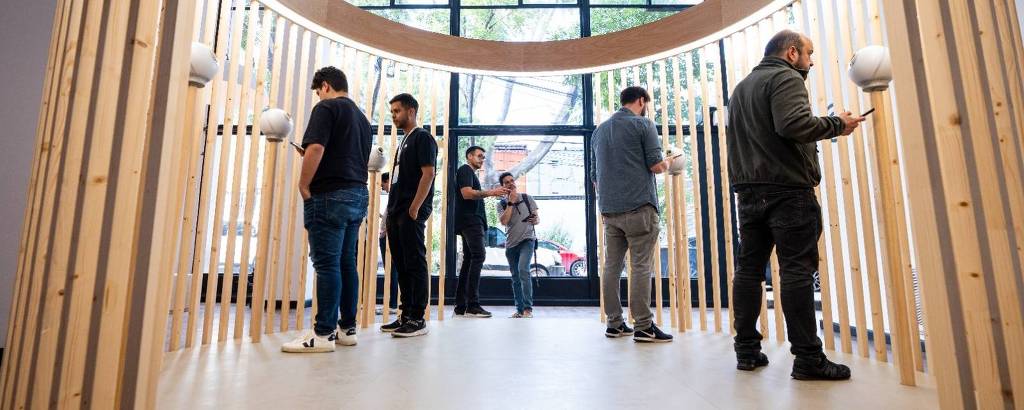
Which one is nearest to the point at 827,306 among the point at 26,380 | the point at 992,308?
the point at 992,308

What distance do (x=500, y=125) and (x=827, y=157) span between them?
12.4 feet

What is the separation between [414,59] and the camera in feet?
12.8

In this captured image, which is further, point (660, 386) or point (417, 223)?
point (417, 223)

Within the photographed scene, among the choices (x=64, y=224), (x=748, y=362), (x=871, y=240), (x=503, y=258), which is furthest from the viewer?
(x=503, y=258)

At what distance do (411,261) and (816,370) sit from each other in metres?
2.03

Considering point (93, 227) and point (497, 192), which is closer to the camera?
point (93, 227)

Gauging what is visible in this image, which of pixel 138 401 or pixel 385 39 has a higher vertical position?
pixel 385 39

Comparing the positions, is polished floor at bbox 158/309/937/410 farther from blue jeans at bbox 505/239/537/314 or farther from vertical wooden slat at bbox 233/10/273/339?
blue jeans at bbox 505/239/537/314

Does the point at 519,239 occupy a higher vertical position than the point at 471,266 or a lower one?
higher

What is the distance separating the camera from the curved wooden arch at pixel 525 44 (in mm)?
3291

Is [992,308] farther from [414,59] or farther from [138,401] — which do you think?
[414,59]

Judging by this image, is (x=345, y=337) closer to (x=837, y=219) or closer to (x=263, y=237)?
(x=263, y=237)

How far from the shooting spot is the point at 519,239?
15.2ft

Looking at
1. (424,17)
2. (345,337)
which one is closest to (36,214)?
(345,337)
